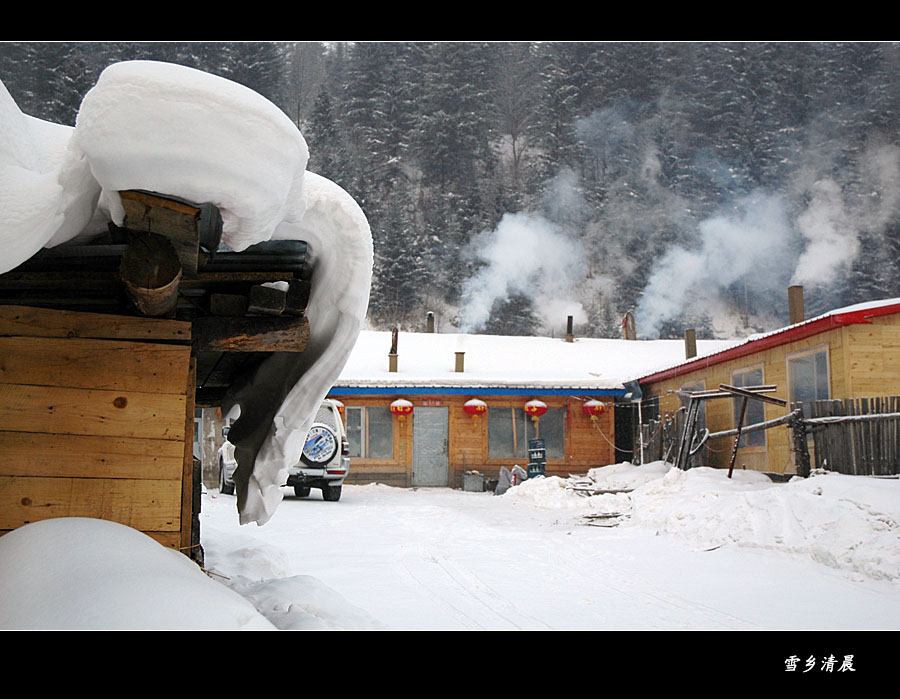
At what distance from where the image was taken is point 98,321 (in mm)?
3492

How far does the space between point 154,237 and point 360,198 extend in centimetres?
5422

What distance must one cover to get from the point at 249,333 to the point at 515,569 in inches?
150

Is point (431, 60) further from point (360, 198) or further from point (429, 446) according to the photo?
point (429, 446)

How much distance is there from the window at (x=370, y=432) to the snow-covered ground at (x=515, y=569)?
30.1ft

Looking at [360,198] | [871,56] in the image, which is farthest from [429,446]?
[871,56]

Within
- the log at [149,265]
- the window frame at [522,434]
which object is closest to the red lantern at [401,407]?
the window frame at [522,434]

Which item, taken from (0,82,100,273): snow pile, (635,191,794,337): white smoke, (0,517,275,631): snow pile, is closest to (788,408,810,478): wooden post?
(0,517,275,631): snow pile

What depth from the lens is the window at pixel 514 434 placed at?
815 inches

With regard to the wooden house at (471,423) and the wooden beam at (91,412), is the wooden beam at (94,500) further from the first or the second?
the wooden house at (471,423)

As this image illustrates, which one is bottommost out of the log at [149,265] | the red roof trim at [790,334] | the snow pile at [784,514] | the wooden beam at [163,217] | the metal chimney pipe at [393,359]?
the snow pile at [784,514]

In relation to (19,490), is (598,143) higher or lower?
higher

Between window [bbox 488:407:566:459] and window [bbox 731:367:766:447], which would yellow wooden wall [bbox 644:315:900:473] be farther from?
window [bbox 488:407:566:459]

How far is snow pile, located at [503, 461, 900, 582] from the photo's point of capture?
21.1 ft

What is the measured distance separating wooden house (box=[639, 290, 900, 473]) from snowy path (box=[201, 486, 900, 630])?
185 inches
